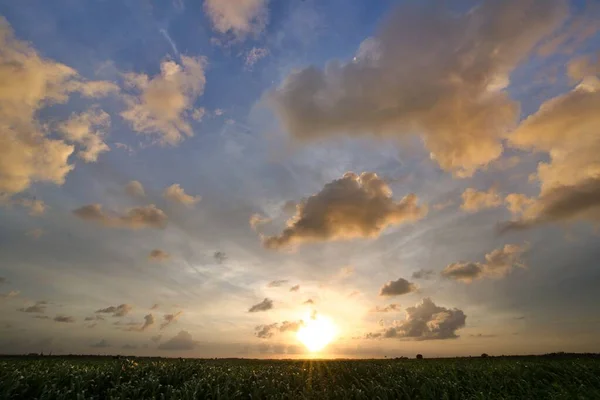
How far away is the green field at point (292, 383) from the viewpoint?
1881cm

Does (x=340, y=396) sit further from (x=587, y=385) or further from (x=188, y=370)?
(x=587, y=385)

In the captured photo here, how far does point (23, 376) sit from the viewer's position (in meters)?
18.7

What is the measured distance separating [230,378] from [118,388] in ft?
19.1

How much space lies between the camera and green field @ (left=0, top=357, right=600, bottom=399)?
18.8 meters

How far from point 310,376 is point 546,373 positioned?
1445 centimetres

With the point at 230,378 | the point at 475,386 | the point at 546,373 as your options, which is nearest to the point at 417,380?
the point at 475,386

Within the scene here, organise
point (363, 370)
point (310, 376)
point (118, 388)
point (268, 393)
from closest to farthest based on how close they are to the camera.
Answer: point (118, 388), point (268, 393), point (310, 376), point (363, 370)

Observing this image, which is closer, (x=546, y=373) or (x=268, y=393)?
(x=268, y=393)

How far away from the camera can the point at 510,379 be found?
22.9 metres

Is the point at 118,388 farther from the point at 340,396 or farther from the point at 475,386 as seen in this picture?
the point at 475,386

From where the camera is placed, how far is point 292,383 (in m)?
22.7

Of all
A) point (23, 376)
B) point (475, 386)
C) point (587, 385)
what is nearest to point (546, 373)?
point (587, 385)

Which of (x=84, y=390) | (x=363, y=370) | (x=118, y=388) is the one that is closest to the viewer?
(x=84, y=390)

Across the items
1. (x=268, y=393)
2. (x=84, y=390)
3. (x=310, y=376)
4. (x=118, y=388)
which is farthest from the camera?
(x=310, y=376)
